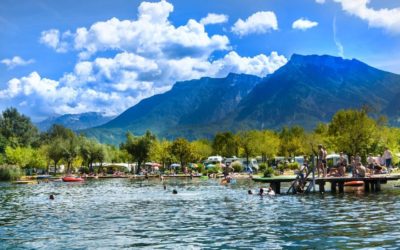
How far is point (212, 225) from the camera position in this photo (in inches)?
1232

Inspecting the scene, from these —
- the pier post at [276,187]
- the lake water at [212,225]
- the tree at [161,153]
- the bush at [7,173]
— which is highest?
the tree at [161,153]

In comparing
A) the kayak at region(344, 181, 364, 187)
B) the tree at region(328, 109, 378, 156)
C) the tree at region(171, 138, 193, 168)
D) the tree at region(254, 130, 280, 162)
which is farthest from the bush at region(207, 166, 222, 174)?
the kayak at region(344, 181, 364, 187)

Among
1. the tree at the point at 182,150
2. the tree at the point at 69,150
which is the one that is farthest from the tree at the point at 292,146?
the tree at the point at 69,150

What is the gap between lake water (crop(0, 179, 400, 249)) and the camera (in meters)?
24.9

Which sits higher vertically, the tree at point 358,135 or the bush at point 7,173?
the tree at point 358,135

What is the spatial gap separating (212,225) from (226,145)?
152 m

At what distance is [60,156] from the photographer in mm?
144500

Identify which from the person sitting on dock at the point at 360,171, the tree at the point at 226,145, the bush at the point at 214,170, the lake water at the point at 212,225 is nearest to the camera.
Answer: the lake water at the point at 212,225

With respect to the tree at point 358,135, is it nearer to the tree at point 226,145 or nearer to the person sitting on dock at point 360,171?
the person sitting on dock at point 360,171

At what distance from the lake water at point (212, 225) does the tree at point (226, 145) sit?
133 meters

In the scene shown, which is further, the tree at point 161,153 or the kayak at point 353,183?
the tree at point 161,153

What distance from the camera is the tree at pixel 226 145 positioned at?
181 meters

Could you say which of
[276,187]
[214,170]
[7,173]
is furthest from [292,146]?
[276,187]

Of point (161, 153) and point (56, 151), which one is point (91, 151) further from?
point (161, 153)
